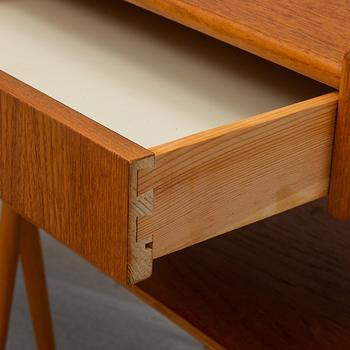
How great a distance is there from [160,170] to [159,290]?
41 centimetres

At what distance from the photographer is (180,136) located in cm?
77

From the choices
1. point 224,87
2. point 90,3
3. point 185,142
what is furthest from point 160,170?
point 90,3

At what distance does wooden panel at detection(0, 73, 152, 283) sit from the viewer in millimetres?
655

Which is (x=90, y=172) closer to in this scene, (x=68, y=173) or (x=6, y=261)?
(x=68, y=173)

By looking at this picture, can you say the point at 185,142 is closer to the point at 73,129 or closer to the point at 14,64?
the point at 73,129

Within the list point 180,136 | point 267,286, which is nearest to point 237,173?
point 180,136

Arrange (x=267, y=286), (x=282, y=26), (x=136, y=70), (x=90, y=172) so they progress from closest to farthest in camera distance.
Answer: (x=90, y=172), (x=282, y=26), (x=136, y=70), (x=267, y=286)

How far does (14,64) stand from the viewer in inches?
34.8

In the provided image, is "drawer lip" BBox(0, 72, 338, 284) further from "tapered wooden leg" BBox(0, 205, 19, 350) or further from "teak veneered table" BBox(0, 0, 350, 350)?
"tapered wooden leg" BBox(0, 205, 19, 350)

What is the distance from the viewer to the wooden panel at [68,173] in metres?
0.66

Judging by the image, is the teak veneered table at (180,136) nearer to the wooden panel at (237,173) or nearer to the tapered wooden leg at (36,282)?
the wooden panel at (237,173)

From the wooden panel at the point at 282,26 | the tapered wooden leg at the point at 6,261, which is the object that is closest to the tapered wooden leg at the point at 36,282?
the tapered wooden leg at the point at 6,261

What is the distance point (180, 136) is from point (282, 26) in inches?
4.6

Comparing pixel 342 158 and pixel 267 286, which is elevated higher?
pixel 342 158
